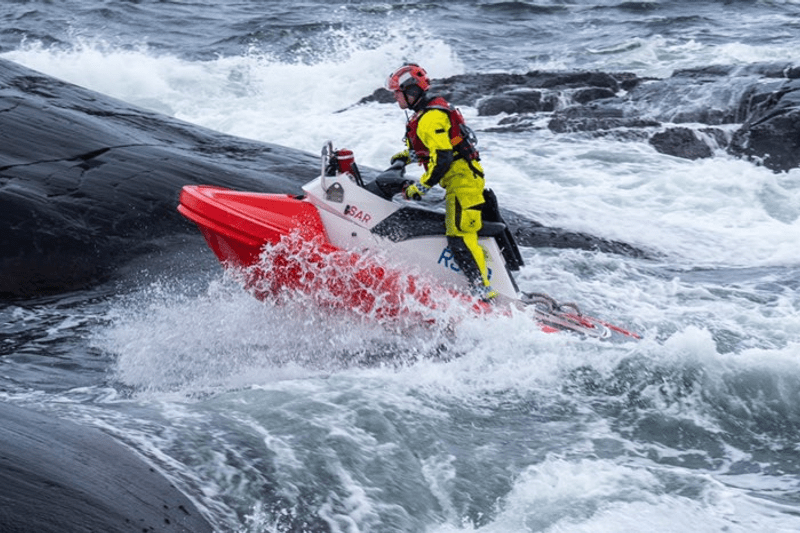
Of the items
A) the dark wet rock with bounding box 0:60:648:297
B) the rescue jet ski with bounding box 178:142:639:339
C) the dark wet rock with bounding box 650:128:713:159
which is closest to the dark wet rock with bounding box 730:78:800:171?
the dark wet rock with bounding box 650:128:713:159

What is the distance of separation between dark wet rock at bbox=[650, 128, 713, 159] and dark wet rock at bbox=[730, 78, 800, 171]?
1.53 feet

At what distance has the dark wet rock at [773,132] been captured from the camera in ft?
48.8

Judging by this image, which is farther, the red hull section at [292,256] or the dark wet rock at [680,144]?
the dark wet rock at [680,144]

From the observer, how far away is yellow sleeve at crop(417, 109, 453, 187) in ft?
23.3

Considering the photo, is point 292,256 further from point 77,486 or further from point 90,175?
point 77,486

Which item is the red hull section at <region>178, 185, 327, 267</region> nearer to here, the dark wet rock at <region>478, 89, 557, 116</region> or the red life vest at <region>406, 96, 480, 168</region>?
the red life vest at <region>406, 96, 480, 168</region>

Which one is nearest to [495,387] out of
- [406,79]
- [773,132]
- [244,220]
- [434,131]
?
[434,131]

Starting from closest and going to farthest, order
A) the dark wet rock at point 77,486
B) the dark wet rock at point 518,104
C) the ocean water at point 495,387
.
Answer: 1. the dark wet rock at point 77,486
2. the ocean water at point 495,387
3. the dark wet rock at point 518,104

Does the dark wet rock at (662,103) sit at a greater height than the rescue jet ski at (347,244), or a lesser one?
lesser

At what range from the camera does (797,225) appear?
12703 mm

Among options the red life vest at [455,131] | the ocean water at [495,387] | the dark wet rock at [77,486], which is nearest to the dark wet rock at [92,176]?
the ocean water at [495,387]

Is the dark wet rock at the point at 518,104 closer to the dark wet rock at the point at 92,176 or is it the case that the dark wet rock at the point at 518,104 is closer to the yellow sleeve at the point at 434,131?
the dark wet rock at the point at 92,176

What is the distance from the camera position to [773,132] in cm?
1537

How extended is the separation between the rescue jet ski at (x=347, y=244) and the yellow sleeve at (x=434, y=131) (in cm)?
37
